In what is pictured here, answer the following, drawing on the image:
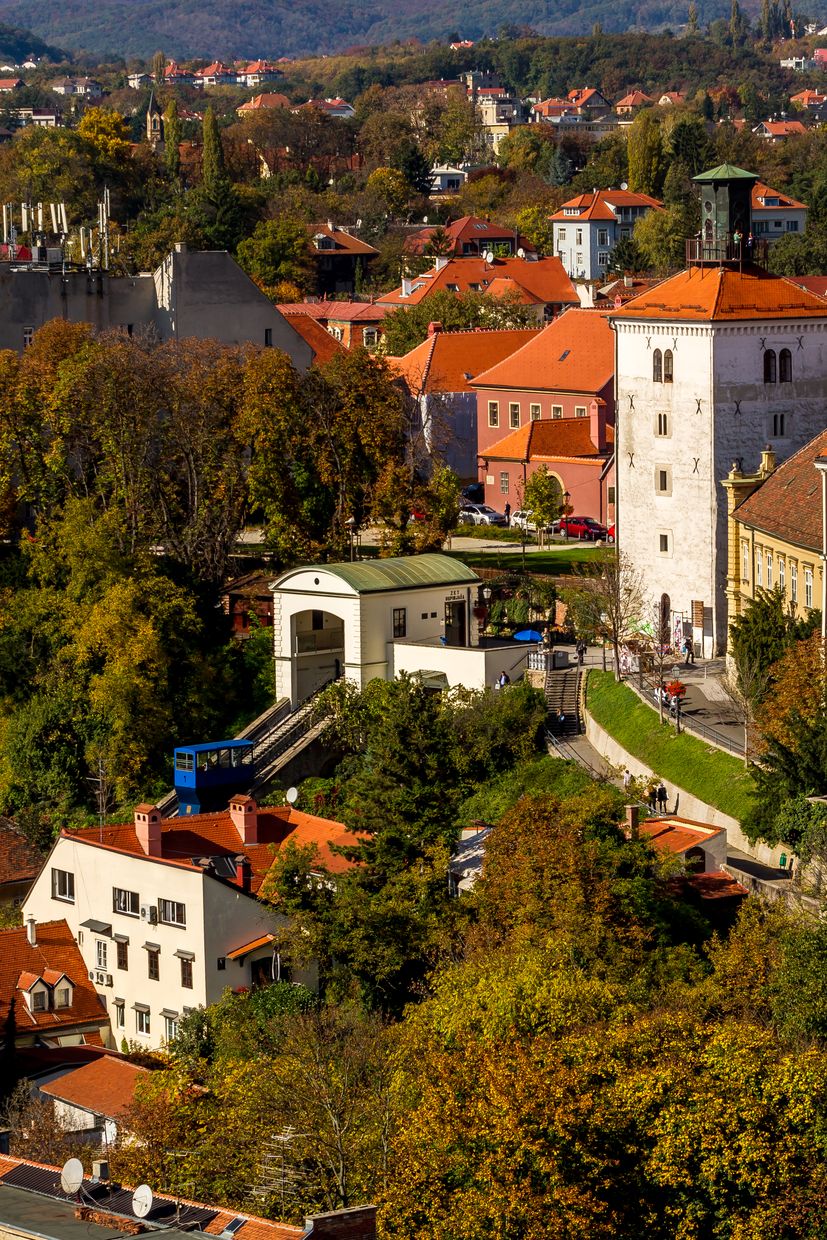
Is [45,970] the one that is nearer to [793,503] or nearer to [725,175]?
[793,503]

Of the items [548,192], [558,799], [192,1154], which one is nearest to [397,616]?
[558,799]

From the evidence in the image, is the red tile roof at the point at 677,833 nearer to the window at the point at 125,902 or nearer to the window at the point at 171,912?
the window at the point at 171,912

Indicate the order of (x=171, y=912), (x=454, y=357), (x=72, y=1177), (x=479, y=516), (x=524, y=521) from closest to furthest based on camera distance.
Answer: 1. (x=72, y=1177)
2. (x=171, y=912)
3. (x=524, y=521)
4. (x=479, y=516)
5. (x=454, y=357)

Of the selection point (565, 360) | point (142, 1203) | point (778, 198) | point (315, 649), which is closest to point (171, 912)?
point (315, 649)

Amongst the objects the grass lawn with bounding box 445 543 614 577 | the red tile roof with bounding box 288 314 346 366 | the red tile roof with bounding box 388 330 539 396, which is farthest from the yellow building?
the red tile roof with bounding box 288 314 346 366

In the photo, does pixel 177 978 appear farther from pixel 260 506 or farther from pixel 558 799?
pixel 260 506

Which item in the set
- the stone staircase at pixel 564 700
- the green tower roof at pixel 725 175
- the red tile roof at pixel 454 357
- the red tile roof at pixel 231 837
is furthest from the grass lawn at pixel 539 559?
the red tile roof at pixel 454 357
